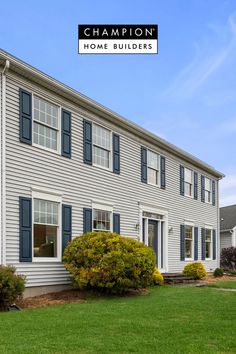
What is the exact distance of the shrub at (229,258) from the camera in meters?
30.9

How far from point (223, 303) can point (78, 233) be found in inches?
203

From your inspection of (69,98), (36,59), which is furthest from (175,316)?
(36,59)

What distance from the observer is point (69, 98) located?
14.9 m

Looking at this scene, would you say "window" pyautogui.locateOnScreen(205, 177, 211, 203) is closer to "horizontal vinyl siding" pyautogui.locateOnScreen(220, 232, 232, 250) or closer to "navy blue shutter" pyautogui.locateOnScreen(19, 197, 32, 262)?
"horizontal vinyl siding" pyautogui.locateOnScreen(220, 232, 232, 250)

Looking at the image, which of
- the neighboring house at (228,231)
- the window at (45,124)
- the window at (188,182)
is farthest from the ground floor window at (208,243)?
the window at (45,124)

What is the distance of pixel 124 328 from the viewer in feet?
26.8

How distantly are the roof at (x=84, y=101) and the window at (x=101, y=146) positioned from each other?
49 cm

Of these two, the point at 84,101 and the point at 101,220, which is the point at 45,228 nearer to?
the point at 101,220

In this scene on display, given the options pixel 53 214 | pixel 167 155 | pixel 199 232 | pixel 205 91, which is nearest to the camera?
pixel 53 214

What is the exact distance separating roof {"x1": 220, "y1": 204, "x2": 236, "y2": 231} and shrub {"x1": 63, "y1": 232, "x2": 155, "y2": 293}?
23.2 meters

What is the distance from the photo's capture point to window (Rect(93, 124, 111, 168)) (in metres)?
16.3

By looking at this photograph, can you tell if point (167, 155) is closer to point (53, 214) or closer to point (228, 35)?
point (53, 214)

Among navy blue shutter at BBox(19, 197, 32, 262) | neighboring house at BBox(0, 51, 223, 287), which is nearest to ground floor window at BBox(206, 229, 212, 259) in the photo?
neighboring house at BBox(0, 51, 223, 287)

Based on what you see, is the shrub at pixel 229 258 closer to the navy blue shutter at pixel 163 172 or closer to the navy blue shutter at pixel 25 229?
the navy blue shutter at pixel 163 172
